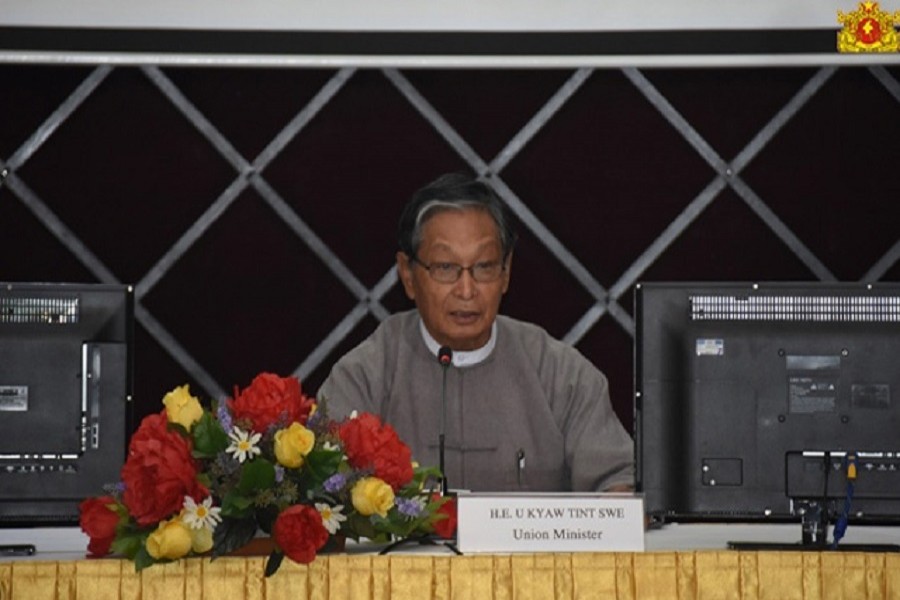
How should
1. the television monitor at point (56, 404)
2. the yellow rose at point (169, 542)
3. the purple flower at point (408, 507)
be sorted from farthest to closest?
1. the television monitor at point (56, 404)
2. the purple flower at point (408, 507)
3. the yellow rose at point (169, 542)

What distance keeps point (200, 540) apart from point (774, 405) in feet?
2.51

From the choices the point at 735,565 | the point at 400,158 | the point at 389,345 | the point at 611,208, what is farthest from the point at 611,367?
the point at 735,565

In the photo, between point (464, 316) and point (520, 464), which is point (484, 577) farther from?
point (464, 316)

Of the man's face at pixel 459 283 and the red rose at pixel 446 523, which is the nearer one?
the red rose at pixel 446 523

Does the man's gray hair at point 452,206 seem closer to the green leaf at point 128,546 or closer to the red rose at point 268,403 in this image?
the red rose at point 268,403

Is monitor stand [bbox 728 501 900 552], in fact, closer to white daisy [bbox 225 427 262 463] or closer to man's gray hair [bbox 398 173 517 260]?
white daisy [bbox 225 427 262 463]

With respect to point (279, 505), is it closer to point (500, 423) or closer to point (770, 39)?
point (500, 423)

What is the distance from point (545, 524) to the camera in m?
1.75

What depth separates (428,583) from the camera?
1.66 m

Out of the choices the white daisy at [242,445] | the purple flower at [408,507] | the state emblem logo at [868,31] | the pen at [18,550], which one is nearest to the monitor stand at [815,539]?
the purple flower at [408,507]

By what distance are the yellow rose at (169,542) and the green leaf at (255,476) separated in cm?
9

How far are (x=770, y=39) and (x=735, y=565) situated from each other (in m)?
2.05

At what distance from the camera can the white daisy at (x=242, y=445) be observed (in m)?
1.74

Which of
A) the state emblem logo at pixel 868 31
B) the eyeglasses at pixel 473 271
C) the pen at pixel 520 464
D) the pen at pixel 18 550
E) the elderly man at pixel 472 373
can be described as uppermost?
the state emblem logo at pixel 868 31
